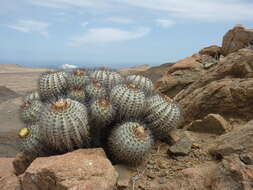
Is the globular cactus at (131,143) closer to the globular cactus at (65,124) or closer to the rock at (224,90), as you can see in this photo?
the globular cactus at (65,124)

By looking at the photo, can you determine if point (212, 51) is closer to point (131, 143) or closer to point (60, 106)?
point (131, 143)

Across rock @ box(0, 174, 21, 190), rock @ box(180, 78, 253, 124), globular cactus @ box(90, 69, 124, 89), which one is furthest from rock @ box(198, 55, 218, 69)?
rock @ box(0, 174, 21, 190)

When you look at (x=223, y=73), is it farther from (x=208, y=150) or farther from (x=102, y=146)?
(x=102, y=146)

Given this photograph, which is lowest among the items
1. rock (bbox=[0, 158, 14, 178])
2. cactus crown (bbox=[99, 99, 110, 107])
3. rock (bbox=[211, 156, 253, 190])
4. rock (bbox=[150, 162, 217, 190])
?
rock (bbox=[0, 158, 14, 178])

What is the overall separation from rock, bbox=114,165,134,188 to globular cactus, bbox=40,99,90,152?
2.16 feet

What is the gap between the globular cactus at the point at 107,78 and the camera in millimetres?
4855

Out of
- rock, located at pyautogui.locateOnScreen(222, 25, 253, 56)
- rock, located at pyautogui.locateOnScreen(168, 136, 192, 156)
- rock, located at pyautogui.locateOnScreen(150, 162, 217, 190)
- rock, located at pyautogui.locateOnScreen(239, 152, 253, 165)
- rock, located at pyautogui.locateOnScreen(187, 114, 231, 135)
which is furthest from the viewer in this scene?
rock, located at pyautogui.locateOnScreen(222, 25, 253, 56)

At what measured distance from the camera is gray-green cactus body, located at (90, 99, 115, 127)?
13.1 ft

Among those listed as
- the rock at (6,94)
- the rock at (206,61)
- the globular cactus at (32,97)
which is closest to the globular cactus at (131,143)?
the globular cactus at (32,97)

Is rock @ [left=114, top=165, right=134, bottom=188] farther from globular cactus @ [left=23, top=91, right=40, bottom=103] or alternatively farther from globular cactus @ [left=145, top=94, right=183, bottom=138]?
globular cactus @ [left=23, top=91, right=40, bottom=103]

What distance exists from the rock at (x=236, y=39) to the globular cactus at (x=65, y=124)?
8239 mm

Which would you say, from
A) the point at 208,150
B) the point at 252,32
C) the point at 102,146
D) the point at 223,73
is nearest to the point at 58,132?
the point at 102,146

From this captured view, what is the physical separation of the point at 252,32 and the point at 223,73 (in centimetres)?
565

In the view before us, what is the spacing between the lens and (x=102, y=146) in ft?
14.5
